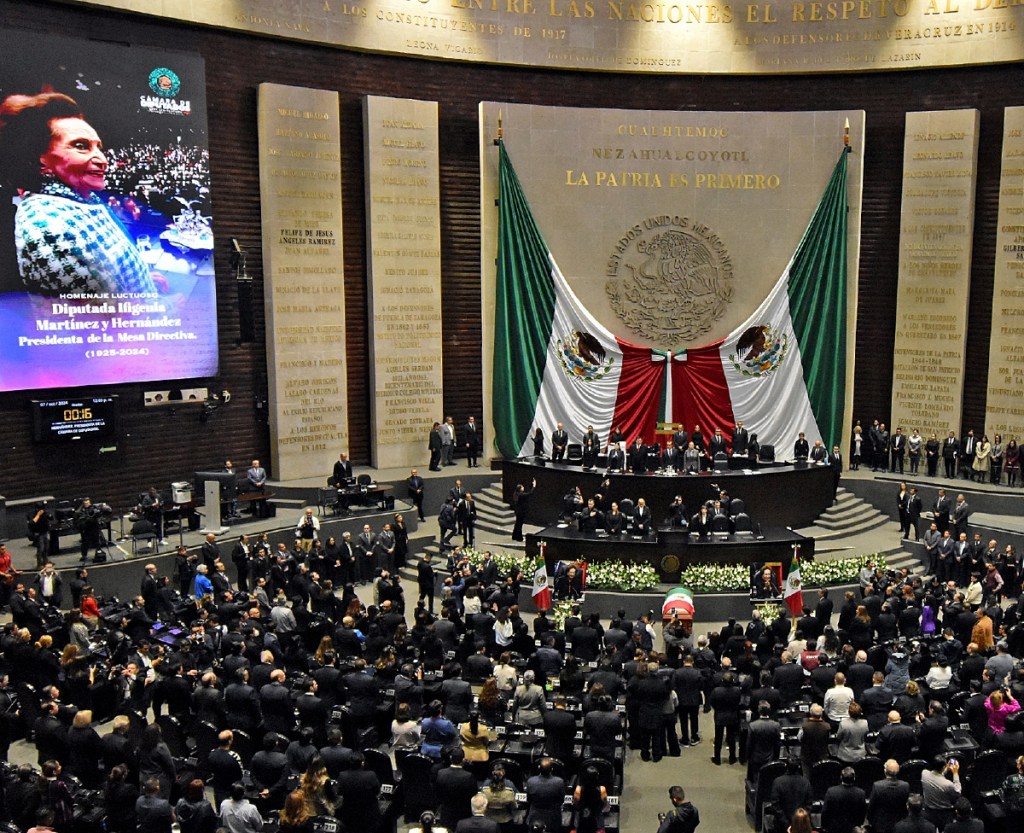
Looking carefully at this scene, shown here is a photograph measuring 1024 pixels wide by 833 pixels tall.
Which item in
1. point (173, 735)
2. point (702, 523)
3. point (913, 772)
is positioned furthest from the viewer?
point (702, 523)

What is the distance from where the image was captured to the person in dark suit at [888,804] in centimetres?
985

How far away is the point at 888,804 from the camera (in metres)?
9.86

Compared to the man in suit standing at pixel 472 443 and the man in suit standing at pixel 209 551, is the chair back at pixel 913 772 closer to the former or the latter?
the man in suit standing at pixel 209 551

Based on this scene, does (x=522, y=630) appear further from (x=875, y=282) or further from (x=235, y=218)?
(x=875, y=282)

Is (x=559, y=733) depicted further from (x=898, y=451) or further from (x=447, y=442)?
(x=898, y=451)

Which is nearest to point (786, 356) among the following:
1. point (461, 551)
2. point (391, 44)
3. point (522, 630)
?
point (461, 551)

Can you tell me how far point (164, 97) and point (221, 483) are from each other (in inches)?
329

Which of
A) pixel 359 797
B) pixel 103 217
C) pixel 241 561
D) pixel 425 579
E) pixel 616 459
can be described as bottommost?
pixel 425 579

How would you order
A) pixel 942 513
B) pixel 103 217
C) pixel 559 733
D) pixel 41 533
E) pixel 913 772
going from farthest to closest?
pixel 942 513
pixel 103 217
pixel 41 533
pixel 559 733
pixel 913 772

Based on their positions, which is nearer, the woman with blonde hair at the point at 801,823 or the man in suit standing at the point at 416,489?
the woman with blonde hair at the point at 801,823

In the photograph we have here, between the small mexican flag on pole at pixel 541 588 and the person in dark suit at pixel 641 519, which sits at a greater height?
the person in dark suit at pixel 641 519

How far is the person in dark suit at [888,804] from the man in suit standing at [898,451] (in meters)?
17.8

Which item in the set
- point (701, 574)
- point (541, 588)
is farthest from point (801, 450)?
point (541, 588)

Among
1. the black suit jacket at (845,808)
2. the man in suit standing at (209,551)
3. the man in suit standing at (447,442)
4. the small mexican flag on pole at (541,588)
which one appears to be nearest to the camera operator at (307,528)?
the man in suit standing at (209,551)
